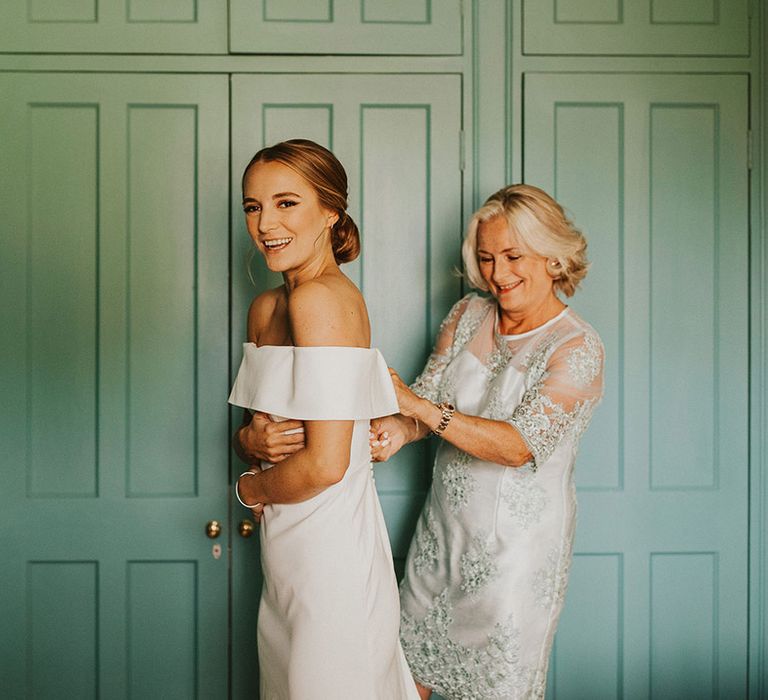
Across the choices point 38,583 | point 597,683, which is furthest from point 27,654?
point 597,683

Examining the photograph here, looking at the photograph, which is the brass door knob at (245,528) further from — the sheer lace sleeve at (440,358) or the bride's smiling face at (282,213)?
the bride's smiling face at (282,213)

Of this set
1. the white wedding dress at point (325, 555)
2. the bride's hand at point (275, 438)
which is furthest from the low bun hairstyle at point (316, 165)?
the bride's hand at point (275, 438)

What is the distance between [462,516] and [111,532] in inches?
45.0

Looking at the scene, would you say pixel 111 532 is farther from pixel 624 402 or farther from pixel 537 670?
pixel 624 402

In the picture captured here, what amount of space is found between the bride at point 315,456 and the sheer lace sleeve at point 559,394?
0.41 meters

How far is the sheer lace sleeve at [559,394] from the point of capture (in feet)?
5.91

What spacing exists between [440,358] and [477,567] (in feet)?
1.90

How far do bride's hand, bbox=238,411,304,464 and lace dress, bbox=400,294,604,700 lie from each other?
56 cm

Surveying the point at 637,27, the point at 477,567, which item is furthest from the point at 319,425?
the point at 637,27

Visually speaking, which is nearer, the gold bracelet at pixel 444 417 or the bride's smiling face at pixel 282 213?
the bride's smiling face at pixel 282 213

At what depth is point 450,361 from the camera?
2.10 metres

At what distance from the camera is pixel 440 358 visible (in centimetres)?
211

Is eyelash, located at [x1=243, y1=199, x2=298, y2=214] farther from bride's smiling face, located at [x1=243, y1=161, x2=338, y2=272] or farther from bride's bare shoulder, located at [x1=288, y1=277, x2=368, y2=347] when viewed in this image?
bride's bare shoulder, located at [x1=288, y1=277, x2=368, y2=347]

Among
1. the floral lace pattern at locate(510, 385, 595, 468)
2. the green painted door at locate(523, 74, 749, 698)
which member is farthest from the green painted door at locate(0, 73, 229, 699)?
the green painted door at locate(523, 74, 749, 698)
